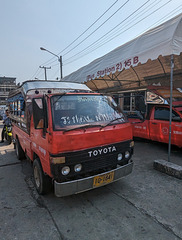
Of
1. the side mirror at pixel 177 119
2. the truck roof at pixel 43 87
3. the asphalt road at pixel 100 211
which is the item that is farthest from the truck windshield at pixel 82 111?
the side mirror at pixel 177 119

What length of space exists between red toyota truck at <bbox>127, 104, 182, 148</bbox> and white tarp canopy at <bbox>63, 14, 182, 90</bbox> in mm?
1759

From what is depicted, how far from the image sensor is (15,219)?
2.50 meters

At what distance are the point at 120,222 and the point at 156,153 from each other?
3.70 metres

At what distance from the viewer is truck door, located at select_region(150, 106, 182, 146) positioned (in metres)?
5.09

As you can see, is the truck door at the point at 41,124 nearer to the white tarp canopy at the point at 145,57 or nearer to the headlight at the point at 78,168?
the headlight at the point at 78,168

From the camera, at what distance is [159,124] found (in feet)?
18.6

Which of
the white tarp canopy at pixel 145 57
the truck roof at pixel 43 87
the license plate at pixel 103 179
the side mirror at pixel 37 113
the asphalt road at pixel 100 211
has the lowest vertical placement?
the asphalt road at pixel 100 211

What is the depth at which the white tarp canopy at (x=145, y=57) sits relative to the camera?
3.98m

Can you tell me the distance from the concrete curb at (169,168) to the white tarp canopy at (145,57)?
104 inches

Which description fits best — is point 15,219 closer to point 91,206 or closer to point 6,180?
point 91,206

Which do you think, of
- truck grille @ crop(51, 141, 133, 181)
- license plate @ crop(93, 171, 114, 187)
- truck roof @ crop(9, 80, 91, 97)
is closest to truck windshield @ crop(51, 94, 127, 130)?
truck grille @ crop(51, 141, 133, 181)

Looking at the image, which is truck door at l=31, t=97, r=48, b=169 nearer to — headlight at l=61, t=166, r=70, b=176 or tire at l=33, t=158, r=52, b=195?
tire at l=33, t=158, r=52, b=195

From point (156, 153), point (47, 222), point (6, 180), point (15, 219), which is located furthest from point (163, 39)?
point (6, 180)

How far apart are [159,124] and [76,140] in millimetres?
4112
